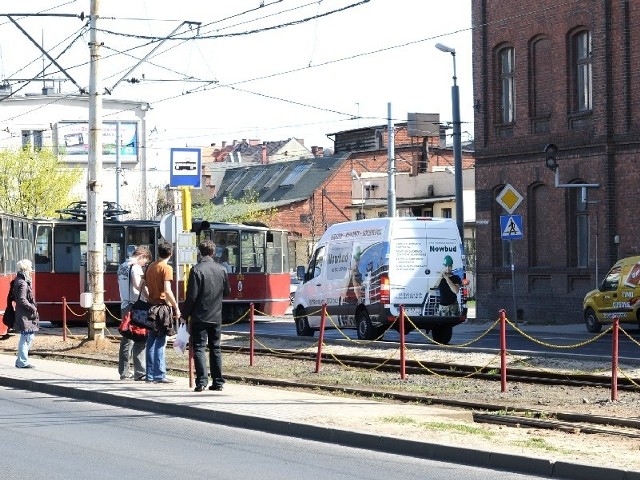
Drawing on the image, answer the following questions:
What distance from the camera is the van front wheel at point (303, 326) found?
31436mm

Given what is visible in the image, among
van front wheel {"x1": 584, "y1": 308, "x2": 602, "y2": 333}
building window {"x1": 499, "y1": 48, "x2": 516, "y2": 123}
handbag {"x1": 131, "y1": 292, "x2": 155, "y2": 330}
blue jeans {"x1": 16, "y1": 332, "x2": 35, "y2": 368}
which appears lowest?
van front wheel {"x1": 584, "y1": 308, "x2": 602, "y2": 333}

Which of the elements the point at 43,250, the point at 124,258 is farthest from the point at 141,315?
the point at 124,258

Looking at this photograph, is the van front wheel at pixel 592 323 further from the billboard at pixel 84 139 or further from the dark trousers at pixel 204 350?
the billboard at pixel 84 139

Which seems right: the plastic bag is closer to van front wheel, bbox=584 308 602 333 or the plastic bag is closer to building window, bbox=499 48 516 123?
van front wheel, bbox=584 308 602 333

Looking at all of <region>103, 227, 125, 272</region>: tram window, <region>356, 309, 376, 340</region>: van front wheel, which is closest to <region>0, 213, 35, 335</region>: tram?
<region>103, 227, 125, 272</region>: tram window

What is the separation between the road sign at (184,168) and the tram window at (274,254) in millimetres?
20911

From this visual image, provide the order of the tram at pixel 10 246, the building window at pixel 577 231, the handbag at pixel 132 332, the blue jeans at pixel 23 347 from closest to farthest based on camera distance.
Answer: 1. the handbag at pixel 132 332
2. the blue jeans at pixel 23 347
3. the tram at pixel 10 246
4. the building window at pixel 577 231

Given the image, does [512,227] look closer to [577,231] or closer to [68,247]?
[577,231]

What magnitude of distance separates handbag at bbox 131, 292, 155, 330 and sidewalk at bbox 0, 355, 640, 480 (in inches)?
32.2

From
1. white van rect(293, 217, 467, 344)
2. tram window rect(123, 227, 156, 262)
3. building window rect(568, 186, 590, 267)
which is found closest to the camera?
white van rect(293, 217, 467, 344)

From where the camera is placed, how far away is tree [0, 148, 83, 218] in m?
70.2

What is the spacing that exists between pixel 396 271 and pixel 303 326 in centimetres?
454

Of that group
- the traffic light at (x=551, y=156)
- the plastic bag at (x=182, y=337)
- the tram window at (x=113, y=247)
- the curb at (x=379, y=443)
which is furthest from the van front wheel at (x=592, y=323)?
the curb at (x=379, y=443)

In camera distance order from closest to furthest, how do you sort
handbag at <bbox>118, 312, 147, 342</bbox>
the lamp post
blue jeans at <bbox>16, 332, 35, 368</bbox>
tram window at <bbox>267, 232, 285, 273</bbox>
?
handbag at <bbox>118, 312, 147, 342</bbox> → blue jeans at <bbox>16, 332, 35, 368</bbox> → the lamp post → tram window at <bbox>267, 232, 285, 273</bbox>
